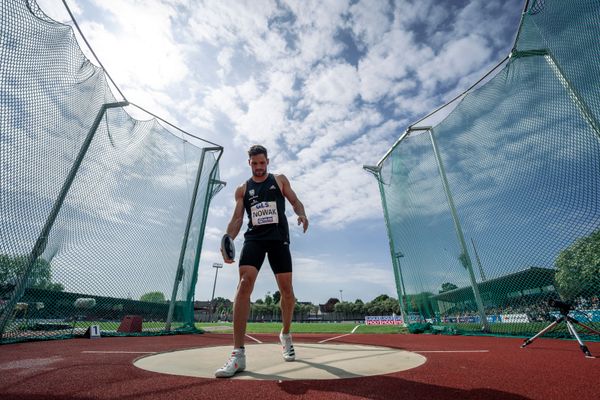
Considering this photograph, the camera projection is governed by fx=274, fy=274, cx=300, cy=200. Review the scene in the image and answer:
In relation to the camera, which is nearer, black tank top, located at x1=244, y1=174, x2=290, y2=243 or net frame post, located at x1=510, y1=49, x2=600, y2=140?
black tank top, located at x1=244, y1=174, x2=290, y2=243

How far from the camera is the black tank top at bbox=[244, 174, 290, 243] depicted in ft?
9.61

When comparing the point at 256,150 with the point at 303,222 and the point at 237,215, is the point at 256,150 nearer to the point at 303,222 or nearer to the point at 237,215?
the point at 237,215

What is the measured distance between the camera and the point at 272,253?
294 cm

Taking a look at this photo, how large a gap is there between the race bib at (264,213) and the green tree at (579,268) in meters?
4.89

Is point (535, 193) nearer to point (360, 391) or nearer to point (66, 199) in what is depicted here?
point (360, 391)

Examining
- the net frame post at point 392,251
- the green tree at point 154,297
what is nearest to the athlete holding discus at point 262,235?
the green tree at point 154,297

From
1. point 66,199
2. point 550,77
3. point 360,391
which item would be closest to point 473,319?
point 550,77

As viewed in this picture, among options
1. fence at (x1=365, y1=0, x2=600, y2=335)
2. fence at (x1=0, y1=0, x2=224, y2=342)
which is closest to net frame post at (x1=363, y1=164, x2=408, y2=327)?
fence at (x1=365, y1=0, x2=600, y2=335)

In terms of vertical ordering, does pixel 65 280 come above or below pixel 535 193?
below

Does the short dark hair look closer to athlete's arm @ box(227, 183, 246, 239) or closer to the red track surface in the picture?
athlete's arm @ box(227, 183, 246, 239)

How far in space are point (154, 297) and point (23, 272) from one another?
311cm

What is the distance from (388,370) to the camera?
84.8 inches

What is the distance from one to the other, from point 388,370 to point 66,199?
5482mm

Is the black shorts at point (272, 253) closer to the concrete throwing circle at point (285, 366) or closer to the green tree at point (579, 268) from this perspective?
the concrete throwing circle at point (285, 366)
